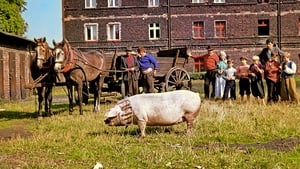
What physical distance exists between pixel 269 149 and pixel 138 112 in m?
2.82

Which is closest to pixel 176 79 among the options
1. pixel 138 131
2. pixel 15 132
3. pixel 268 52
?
pixel 268 52

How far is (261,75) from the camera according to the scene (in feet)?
57.8

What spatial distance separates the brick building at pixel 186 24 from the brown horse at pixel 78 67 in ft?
108

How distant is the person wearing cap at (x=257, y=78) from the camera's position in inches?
693

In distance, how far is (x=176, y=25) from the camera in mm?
50469

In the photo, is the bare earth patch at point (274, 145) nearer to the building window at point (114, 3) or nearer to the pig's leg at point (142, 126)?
the pig's leg at point (142, 126)

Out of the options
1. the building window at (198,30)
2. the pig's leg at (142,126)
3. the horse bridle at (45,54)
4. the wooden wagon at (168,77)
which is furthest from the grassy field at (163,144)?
the building window at (198,30)

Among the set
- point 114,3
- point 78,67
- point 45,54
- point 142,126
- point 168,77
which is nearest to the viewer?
point 142,126

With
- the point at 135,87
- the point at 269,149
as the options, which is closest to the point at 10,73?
the point at 135,87

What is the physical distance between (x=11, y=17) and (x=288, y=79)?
124 ft

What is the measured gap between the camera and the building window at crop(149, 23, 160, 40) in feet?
165

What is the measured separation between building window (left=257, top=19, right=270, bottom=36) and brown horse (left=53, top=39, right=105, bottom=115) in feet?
116

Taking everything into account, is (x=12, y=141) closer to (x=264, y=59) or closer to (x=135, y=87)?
(x=135, y=87)

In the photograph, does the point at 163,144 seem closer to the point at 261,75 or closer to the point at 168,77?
the point at 261,75
